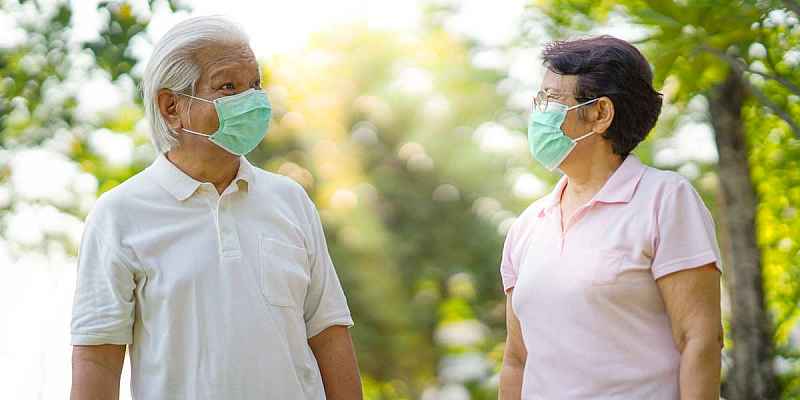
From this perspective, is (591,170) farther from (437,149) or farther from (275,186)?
(437,149)

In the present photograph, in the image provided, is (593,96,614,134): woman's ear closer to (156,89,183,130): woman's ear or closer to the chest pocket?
the chest pocket

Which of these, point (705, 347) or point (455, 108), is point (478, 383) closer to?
point (455, 108)

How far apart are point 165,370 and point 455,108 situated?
17.3 feet

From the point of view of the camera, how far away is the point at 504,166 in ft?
23.2

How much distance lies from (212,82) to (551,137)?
89cm

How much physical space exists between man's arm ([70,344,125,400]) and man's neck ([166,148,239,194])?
0.47 m

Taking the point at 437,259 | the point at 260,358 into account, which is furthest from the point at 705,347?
the point at 437,259

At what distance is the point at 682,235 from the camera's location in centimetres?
246

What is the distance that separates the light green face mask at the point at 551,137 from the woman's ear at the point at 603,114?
20mm

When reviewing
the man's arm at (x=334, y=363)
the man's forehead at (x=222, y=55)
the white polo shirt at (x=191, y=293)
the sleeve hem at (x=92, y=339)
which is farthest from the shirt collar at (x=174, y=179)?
the man's arm at (x=334, y=363)

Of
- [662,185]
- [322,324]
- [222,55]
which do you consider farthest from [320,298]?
[662,185]

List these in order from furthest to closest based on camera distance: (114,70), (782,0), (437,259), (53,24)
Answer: (437,259), (53,24), (114,70), (782,0)

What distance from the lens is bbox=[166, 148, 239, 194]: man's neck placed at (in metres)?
2.65

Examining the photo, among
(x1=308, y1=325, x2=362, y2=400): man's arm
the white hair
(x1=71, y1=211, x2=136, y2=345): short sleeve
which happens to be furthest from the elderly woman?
(x1=71, y1=211, x2=136, y2=345): short sleeve
